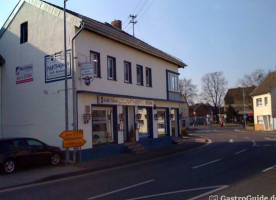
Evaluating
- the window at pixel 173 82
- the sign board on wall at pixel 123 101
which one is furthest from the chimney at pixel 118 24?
the sign board on wall at pixel 123 101

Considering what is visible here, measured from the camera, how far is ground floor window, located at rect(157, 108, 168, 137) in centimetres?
2328

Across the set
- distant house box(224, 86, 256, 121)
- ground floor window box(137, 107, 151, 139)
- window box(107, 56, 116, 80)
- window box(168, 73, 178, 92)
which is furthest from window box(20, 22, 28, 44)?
distant house box(224, 86, 256, 121)

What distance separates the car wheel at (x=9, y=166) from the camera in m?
11.6

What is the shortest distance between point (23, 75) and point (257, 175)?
14.1 meters

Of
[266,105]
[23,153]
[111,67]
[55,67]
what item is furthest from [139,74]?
[266,105]

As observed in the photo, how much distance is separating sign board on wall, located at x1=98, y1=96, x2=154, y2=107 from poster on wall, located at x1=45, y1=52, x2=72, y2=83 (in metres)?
2.49

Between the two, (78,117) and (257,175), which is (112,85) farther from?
(257,175)

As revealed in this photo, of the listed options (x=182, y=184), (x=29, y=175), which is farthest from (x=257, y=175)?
(x=29, y=175)

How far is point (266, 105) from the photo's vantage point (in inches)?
1844

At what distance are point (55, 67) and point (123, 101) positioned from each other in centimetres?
485

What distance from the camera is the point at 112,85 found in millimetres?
17438

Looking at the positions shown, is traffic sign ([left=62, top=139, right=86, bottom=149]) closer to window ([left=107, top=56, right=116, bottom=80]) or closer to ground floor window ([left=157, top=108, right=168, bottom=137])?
window ([left=107, top=56, right=116, bottom=80])

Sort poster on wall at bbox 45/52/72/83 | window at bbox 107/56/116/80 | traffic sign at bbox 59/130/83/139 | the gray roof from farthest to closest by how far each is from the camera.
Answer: the gray roof
window at bbox 107/56/116/80
poster on wall at bbox 45/52/72/83
traffic sign at bbox 59/130/83/139

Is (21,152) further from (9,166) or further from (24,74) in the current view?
(24,74)
